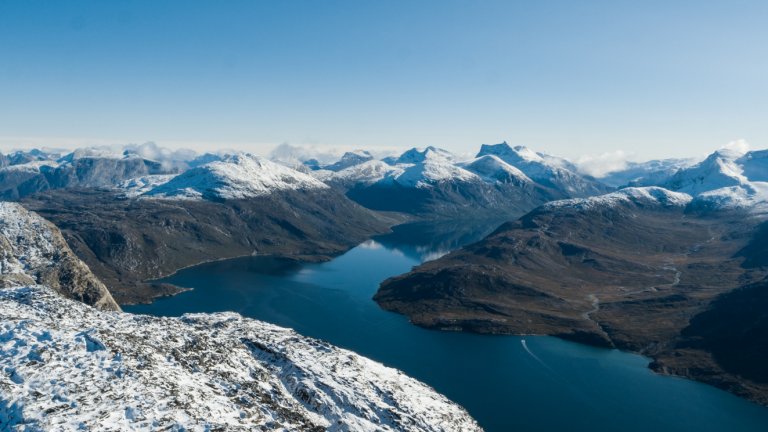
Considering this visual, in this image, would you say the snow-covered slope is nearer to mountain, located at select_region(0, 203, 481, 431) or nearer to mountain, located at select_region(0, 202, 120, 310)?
mountain, located at select_region(0, 203, 481, 431)

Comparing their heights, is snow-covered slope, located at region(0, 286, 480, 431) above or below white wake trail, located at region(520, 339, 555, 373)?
above

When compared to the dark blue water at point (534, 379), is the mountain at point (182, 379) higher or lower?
higher

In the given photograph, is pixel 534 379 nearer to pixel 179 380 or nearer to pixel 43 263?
pixel 179 380

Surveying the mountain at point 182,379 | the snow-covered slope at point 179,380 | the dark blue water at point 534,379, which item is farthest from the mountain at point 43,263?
the mountain at point 182,379

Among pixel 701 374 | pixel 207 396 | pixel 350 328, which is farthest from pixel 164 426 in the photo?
pixel 701 374

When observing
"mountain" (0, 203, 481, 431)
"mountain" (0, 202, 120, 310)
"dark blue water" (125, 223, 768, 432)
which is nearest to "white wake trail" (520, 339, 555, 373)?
"dark blue water" (125, 223, 768, 432)

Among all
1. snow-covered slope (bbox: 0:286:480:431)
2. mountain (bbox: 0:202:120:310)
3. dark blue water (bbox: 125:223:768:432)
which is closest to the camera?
snow-covered slope (bbox: 0:286:480:431)

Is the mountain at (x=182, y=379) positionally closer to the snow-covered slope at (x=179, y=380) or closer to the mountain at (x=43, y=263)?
the snow-covered slope at (x=179, y=380)
